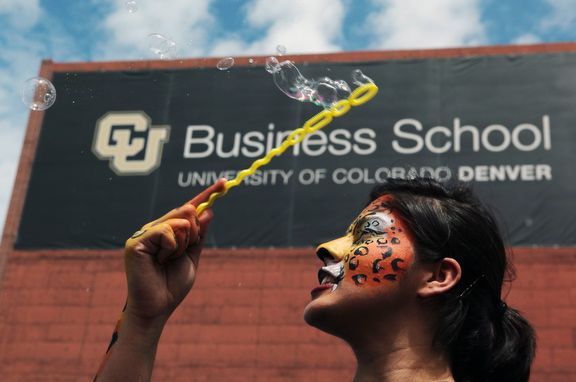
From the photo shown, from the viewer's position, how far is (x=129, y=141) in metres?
15.8

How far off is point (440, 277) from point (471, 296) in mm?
122

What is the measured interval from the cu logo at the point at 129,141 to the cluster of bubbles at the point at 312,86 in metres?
11.4

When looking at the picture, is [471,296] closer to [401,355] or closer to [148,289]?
[401,355]

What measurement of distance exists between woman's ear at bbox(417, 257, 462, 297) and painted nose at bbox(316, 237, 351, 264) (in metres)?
0.27

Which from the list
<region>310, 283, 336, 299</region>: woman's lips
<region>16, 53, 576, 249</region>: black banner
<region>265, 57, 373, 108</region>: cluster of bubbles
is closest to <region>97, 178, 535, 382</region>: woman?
<region>310, 283, 336, 299</region>: woman's lips

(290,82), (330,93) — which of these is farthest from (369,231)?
(290,82)

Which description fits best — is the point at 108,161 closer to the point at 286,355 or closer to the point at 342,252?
the point at 286,355

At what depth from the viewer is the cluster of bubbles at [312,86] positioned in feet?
12.6

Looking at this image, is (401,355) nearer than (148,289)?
Yes

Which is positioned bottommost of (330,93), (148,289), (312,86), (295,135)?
(148,289)

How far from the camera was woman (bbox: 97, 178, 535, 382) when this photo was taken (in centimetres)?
258

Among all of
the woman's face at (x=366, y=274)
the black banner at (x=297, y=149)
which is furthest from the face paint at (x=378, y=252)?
the black banner at (x=297, y=149)

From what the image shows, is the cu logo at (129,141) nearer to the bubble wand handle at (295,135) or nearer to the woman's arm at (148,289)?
the bubble wand handle at (295,135)

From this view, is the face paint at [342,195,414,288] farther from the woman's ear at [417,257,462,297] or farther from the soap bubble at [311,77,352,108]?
the soap bubble at [311,77,352,108]
